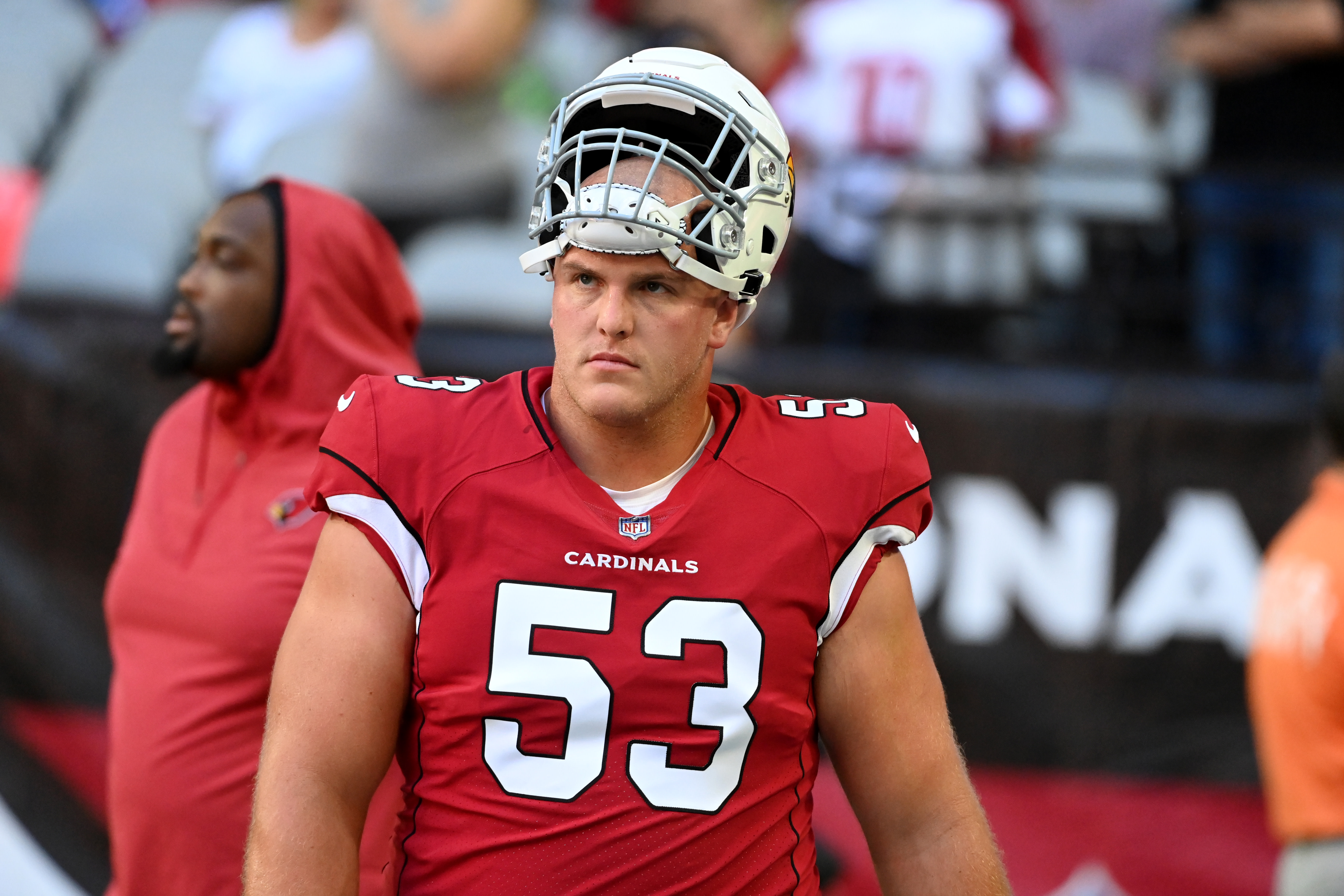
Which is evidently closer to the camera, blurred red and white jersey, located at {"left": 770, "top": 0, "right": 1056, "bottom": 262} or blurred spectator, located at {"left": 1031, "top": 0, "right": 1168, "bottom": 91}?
blurred red and white jersey, located at {"left": 770, "top": 0, "right": 1056, "bottom": 262}

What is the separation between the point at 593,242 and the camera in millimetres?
1655

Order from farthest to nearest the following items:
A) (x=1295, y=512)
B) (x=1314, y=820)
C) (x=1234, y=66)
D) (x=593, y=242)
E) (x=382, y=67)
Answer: (x=382, y=67) → (x=1234, y=66) → (x=1295, y=512) → (x=1314, y=820) → (x=593, y=242)

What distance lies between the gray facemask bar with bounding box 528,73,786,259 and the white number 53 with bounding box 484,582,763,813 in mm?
434

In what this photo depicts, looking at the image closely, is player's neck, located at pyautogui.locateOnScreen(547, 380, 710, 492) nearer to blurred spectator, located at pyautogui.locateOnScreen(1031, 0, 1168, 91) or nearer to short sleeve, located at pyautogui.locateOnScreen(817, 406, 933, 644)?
short sleeve, located at pyautogui.locateOnScreen(817, 406, 933, 644)

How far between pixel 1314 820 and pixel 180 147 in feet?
15.0

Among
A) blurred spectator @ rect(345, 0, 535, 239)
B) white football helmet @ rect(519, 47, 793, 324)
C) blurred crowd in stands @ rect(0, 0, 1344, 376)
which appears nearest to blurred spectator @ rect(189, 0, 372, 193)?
blurred crowd in stands @ rect(0, 0, 1344, 376)

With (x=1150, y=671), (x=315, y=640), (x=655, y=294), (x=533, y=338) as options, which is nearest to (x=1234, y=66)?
(x=1150, y=671)

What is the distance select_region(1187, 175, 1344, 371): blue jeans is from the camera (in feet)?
14.6

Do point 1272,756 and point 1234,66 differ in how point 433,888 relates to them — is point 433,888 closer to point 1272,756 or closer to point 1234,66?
point 1272,756

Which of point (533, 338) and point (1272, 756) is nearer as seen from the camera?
point (1272, 756)

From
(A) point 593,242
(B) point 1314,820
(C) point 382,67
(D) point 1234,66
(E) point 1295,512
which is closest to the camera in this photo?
(A) point 593,242

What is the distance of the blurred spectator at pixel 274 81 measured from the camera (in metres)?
5.42

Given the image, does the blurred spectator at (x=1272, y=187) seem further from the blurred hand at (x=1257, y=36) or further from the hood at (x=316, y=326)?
the hood at (x=316, y=326)

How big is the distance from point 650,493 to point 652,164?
15.8 inches
